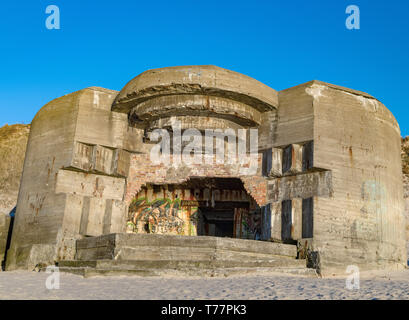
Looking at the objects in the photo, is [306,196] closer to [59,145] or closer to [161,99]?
[161,99]

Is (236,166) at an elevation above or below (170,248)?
above

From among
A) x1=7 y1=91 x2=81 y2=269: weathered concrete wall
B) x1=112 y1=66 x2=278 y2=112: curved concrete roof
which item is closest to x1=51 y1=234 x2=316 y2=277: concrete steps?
x1=7 y1=91 x2=81 y2=269: weathered concrete wall

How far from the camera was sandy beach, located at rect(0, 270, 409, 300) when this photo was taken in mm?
6512

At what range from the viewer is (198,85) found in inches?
451

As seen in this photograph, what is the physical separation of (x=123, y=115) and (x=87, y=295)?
24.1ft

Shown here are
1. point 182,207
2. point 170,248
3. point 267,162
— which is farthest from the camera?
point 182,207

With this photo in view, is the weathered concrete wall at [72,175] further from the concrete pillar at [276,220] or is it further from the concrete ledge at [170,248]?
the concrete pillar at [276,220]

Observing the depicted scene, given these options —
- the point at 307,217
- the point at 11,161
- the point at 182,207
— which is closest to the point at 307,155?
the point at 307,217

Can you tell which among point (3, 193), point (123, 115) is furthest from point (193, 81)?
point (3, 193)

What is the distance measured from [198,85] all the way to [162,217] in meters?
4.65

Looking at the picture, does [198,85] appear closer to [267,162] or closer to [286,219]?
[267,162]

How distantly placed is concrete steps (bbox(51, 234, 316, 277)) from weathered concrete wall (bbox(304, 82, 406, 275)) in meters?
1.21

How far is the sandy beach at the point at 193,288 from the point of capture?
6.51m

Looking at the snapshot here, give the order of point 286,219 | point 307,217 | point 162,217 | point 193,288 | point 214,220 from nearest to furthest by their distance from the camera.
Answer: point 193,288 < point 307,217 < point 286,219 < point 162,217 < point 214,220
